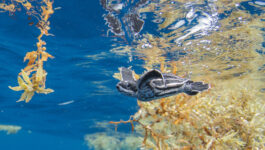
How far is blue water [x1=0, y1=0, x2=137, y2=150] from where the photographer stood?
7215 mm

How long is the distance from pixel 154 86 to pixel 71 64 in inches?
391

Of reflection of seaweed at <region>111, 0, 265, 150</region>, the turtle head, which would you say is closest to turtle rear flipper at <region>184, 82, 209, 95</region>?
the turtle head

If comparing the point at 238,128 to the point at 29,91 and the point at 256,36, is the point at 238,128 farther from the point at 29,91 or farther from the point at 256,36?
the point at 29,91

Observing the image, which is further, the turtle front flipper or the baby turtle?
the baby turtle

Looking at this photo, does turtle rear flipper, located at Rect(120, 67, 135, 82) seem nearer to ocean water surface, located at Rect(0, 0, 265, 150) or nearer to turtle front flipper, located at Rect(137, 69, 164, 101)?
turtle front flipper, located at Rect(137, 69, 164, 101)

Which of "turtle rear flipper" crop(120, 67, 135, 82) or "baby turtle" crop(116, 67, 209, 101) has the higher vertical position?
"turtle rear flipper" crop(120, 67, 135, 82)

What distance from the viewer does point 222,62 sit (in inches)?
375

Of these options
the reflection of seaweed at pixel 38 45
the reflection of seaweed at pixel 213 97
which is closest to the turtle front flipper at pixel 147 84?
the reflection of seaweed at pixel 213 97

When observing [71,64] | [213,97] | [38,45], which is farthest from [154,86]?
[71,64]

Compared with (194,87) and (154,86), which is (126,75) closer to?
(154,86)

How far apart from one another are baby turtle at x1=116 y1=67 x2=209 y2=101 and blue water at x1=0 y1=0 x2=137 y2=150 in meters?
4.52

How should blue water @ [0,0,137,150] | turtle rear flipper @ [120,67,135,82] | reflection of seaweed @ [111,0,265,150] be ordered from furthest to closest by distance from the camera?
1. blue water @ [0,0,137,150]
2. reflection of seaweed @ [111,0,265,150]
3. turtle rear flipper @ [120,67,135,82]

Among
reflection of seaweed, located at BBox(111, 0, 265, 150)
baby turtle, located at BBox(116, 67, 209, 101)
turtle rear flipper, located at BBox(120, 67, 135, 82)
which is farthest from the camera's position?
reflection of seaweed, located at BBox(111, 0, 265, 150)

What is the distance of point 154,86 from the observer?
230cm
